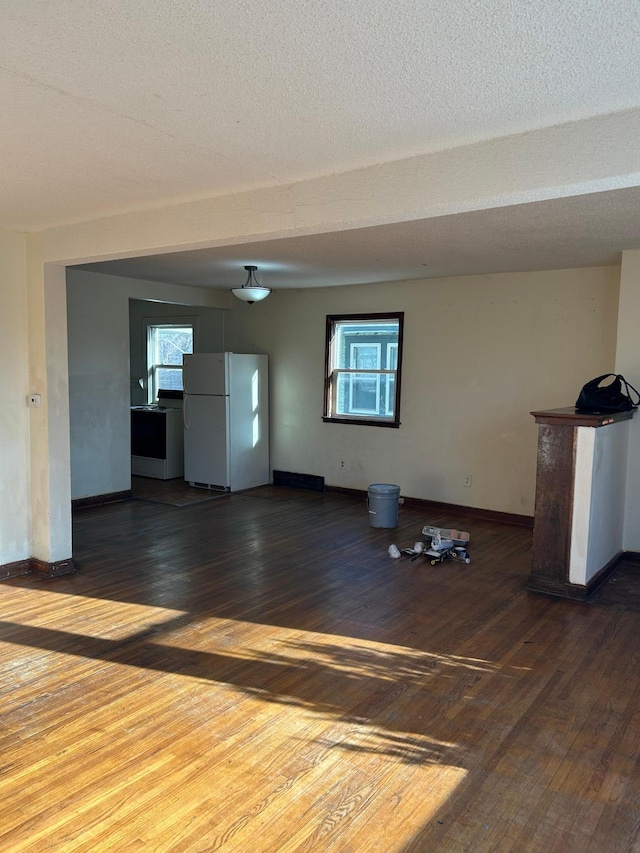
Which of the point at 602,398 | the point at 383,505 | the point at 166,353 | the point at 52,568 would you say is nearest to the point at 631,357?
the point at 602,398

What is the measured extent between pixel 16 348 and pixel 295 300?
381cm

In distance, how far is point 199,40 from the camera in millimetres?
1737

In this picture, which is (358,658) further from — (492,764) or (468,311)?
(468,311)

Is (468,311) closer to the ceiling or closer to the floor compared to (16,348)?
closer to the ceiling

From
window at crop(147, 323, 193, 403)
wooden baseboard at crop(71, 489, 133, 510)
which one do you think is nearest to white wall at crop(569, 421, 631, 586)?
wooden baseboard at crop(71, 489, 133, 510)

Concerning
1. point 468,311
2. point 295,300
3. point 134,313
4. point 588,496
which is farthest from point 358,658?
point 134,313

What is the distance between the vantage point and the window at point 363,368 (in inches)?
277

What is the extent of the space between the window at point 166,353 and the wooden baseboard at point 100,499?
2.25 metres

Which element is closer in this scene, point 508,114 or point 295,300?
point 508,114

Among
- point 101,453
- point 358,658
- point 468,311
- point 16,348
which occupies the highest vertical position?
point 468,311

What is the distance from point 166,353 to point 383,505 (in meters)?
4.45

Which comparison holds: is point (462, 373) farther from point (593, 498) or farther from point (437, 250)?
point (593, 498)

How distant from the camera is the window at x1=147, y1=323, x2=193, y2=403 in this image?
8.80 meters

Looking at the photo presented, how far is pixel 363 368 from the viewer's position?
287 inches
